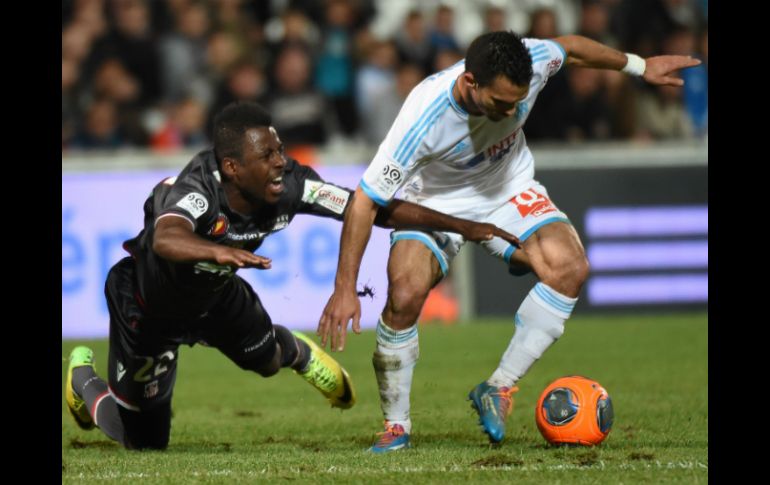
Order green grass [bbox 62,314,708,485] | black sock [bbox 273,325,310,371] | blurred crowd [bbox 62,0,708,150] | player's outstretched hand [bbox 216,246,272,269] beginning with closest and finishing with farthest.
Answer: player's outstretched hand [bbox 216,246,272,269] < green grass [bbox 62,314,708,485] < black sock [bbox 273,325,310,371] < blurred crowd [bbox 62,0,708,150]

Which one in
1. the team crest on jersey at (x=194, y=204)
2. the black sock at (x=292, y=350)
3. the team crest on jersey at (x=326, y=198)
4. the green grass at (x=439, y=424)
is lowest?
the green grass at (x=439, y=424)

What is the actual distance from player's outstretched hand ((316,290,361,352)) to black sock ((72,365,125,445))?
1.66 metres

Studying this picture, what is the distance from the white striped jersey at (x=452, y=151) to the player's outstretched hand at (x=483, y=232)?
44 cm

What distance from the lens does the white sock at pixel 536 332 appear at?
769cm

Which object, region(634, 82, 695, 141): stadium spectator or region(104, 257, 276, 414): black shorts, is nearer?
region(104, 257, 276, 414): black shorts

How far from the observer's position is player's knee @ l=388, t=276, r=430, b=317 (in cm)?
762

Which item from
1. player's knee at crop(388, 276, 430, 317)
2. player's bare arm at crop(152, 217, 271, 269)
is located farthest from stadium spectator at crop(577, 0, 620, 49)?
player's bare arm at crop(152, 217, 271, 269)

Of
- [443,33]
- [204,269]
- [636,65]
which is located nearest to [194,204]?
[204,269]

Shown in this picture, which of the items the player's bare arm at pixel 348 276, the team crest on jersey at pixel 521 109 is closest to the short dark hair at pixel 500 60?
the team crest on jersey at pixel 521 109

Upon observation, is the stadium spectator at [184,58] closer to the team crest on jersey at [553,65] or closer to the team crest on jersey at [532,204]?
the team crest on jersey at [532,204]

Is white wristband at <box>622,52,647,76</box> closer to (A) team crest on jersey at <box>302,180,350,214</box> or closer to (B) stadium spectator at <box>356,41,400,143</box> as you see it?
(A) team crest on jersey at <box>302,180,350,214</box>

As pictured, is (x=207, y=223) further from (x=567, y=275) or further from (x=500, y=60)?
(x=567, y=275)
